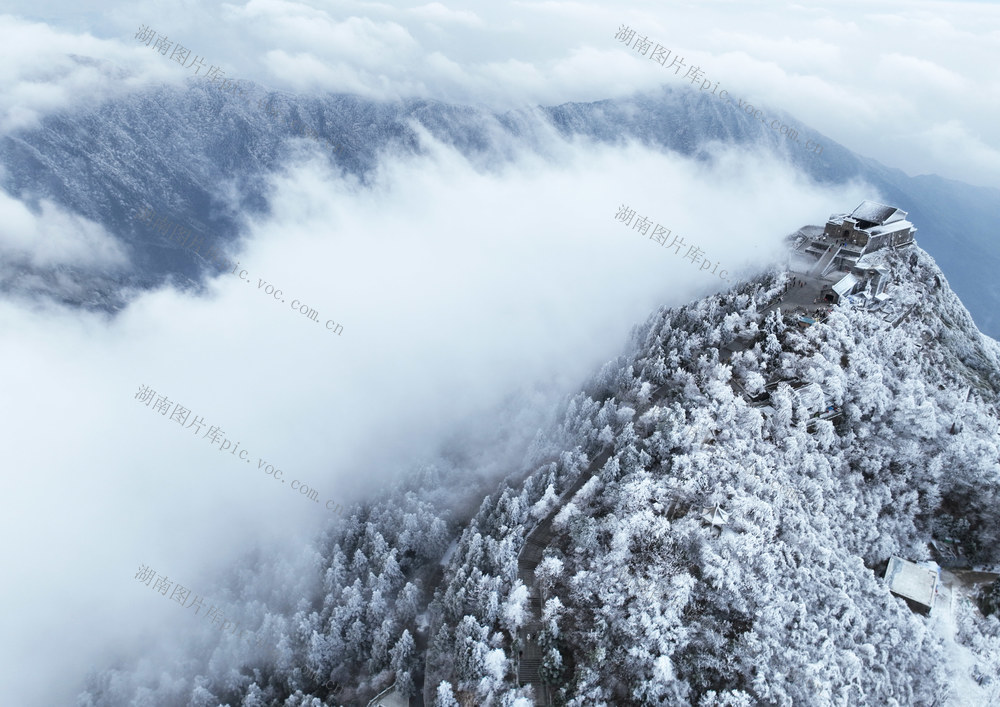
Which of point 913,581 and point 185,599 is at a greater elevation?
point 913,581

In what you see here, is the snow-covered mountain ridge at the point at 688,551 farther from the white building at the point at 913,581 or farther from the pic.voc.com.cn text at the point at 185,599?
the pic.voc.com.cn text at the point at 185,599

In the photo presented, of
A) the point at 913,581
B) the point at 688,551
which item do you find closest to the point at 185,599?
the point at 688,551

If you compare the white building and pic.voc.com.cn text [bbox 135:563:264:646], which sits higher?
the white building

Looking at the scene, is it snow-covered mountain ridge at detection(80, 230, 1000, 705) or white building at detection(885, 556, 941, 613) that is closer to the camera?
snow-covered mountain ridge at detection(80, 230, 1000, 705)

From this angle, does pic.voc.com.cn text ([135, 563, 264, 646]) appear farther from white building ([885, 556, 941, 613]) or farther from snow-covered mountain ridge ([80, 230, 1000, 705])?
white building ([885, 556, 941, 613])

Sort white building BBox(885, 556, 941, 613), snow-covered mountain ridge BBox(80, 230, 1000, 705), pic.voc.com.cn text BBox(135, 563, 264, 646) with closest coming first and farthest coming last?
snow-covered mountain ridge BBox(80, 230, 1000, 705) < white building BBox(885, 556, 941, 613) < pic.voc.com.cn text BBox(135, 563, 264, 646)

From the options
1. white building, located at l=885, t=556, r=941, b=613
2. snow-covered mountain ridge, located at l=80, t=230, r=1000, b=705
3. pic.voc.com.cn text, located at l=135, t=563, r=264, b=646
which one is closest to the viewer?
snow-covered mountain ridge, located at l=80, t=230, r=1000, b=705

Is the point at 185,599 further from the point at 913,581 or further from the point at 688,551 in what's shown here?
the point at 913,581

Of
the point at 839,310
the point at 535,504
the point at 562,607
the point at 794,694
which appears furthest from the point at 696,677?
the point at 839,310

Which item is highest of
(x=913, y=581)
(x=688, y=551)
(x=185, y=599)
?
(x=913, y=581)

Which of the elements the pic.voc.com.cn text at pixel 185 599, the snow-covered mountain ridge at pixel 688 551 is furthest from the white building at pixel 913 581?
the pic.voc.com.cn text at pixel 185 599

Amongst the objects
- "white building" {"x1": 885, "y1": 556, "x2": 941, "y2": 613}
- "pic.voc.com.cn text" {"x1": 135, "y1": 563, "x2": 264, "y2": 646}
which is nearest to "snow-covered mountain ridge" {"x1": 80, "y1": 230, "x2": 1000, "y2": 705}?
"white building" {"x1": 885, "y1": 556, "x2": 941, "y2": 613}
